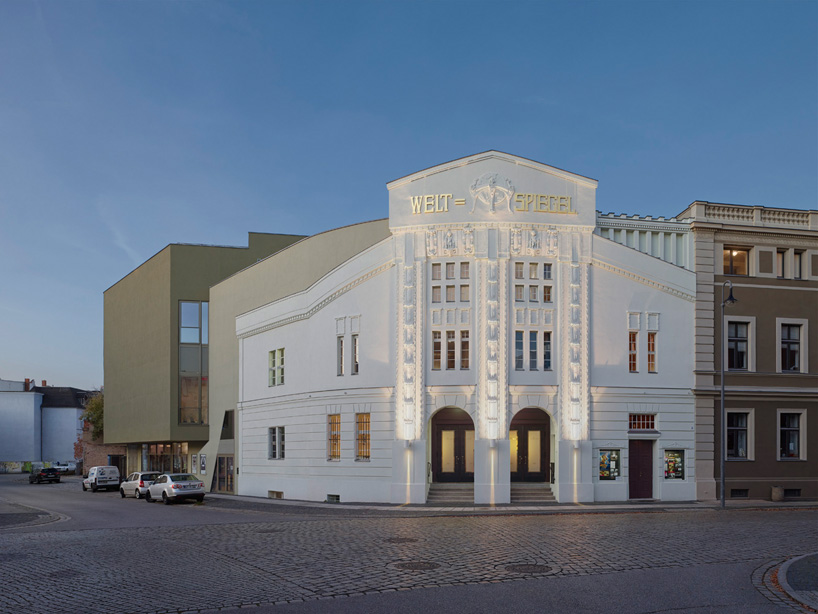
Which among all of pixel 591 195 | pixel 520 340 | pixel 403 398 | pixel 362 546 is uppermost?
pixel 591 195

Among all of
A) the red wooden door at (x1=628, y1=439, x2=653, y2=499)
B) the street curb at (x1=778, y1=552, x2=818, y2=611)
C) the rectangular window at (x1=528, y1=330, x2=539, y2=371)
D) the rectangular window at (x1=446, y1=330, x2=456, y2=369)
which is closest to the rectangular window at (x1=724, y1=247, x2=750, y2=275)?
the red wooden door at (x1=628, y1=439, x2=653, y2=499)

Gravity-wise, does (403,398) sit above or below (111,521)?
above

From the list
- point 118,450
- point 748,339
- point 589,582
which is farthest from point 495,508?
point 118,450

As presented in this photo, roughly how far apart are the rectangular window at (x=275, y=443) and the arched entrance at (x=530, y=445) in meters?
11.9

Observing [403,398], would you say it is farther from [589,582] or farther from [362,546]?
[589,582]

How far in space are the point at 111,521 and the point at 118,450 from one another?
52.2m

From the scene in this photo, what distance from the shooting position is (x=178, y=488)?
1507 inches

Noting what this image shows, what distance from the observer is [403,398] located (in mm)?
33594

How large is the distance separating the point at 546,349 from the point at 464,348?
3.48 metres

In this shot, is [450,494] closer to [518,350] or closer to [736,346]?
[518,350]

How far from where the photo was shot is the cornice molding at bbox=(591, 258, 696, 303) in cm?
3475

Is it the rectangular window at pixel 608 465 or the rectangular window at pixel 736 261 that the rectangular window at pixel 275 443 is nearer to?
the rectangular window at pixel 608 465

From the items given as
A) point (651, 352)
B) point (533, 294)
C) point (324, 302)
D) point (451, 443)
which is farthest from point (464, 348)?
point (651, 352)

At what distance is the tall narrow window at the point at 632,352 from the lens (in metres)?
34.8
